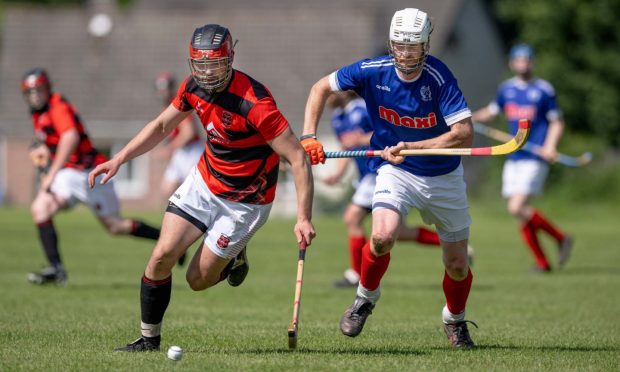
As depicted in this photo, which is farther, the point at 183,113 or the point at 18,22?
the point at 18,22

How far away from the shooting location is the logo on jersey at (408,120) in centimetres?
721

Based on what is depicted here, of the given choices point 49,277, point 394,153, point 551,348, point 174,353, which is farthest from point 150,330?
point 49,277

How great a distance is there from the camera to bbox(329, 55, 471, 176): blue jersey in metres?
→ 7.09

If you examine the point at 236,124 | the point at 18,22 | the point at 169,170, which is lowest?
the point at 18,22

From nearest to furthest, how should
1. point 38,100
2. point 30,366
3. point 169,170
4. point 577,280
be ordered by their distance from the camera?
point 30,366
point 38,100
point 577,280
point 169,170

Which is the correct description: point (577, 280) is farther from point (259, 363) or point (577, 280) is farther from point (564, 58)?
point (564, 58)

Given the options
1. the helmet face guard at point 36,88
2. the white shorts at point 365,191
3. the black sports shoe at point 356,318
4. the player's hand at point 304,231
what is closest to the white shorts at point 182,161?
the helmet face guard at point 36,88

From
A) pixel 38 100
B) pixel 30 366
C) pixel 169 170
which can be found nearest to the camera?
pixel 30 366

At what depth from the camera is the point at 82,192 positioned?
11562 millimetres

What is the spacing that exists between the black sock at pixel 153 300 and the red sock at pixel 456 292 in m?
1.97

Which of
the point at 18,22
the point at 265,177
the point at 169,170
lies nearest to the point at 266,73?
the point at 18,22

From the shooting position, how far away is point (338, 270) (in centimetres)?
1451

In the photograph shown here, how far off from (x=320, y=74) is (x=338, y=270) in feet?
79.3

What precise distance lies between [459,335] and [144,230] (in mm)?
4916
